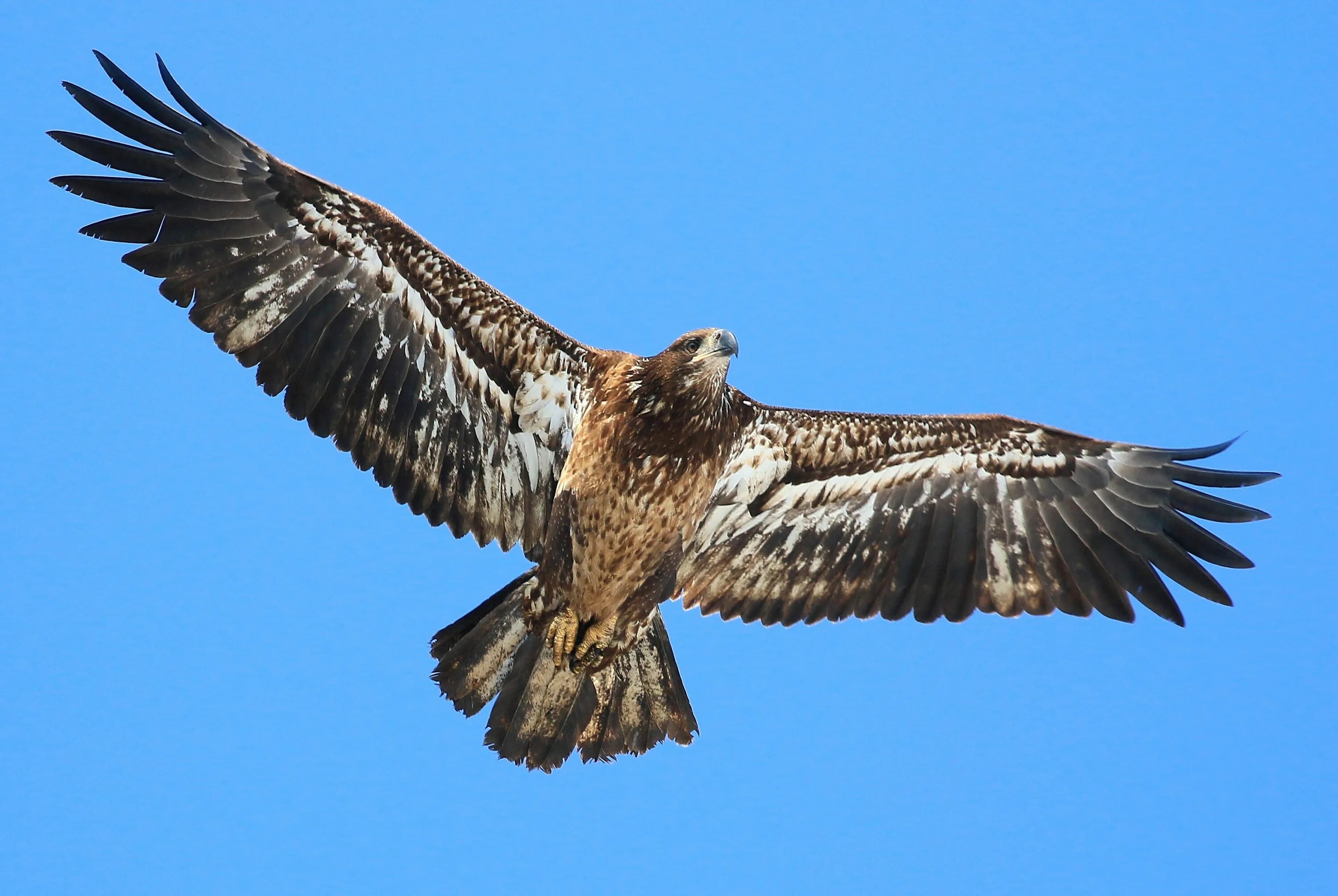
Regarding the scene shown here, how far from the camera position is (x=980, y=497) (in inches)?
412

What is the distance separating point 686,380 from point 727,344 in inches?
13.9

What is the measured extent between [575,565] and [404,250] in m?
2.41

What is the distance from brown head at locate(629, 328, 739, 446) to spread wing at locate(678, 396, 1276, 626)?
91 centimetres

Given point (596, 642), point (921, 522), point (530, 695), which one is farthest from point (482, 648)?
point (921, 522)

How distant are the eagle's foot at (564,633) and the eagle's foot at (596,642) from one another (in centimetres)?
6

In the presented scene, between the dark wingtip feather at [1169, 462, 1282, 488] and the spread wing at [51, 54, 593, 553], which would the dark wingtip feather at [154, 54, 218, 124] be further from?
the dark wingtip feather at [1169, 462, 1282, 488]

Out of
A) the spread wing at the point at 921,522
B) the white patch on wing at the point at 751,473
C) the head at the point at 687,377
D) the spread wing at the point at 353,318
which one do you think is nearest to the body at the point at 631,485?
the head at the point at 687,377

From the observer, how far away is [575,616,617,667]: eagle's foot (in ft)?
30.9

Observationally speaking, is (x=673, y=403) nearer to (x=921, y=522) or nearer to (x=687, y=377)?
(x=687, y=377)

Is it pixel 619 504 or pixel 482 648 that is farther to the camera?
pixel 482 648

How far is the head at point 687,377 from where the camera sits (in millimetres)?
9062

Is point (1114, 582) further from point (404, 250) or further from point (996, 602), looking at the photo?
point (404, 250)

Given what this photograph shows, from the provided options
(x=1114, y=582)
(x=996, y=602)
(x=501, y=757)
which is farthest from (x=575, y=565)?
(x=1114, y=582)

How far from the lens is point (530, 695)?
9.53 m
